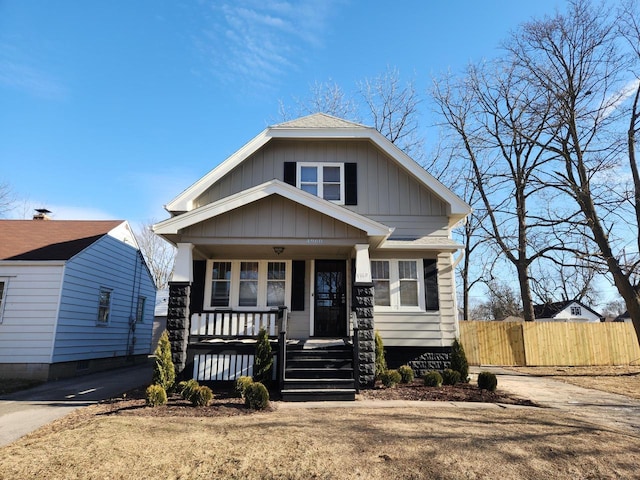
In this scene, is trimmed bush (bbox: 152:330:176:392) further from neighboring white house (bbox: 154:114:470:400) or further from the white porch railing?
the white porch railing

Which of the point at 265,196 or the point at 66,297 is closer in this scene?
the point at 265,196

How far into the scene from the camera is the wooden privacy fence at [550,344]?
51.9 ft

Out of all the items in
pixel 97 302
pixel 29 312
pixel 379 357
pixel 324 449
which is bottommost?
pixel 324 449

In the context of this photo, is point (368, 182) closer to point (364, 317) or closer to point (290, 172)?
point (290, 172)

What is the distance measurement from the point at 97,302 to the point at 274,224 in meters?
8.17

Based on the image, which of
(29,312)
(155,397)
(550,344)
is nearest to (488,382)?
(155,397)

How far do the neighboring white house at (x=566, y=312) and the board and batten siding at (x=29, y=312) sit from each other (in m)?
40.3

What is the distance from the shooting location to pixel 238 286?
10.6 metres

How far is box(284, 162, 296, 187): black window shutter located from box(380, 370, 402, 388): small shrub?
18.3 ft

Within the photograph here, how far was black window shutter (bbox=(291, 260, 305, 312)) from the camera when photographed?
410 inches

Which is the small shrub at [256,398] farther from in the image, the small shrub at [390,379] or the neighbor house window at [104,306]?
the neighbor house window at [104,306]

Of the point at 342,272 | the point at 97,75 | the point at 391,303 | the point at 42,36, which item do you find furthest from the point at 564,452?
the point at 97,75

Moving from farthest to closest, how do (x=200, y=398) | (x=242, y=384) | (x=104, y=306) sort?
1. (x=104, y=306)
2. (x=242, y=384)
3. (x=200, y=398)

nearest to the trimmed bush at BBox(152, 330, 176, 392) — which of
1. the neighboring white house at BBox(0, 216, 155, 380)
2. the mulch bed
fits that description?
the mulch bed
